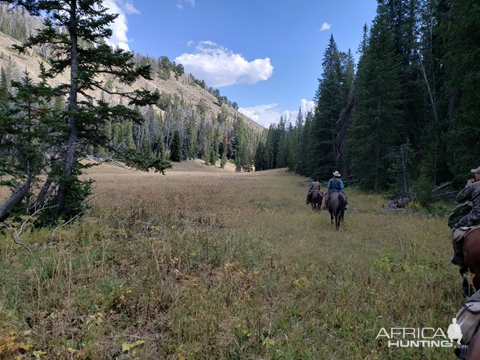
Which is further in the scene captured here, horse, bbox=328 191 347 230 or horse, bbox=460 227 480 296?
horse, bbox=328 191 347 230

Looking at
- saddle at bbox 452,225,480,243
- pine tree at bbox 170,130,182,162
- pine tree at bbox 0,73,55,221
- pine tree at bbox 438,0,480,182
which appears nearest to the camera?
saddle at bbox 452,225,480,243

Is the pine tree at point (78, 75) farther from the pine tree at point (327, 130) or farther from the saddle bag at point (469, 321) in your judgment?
the pine tree at point (327, 130)

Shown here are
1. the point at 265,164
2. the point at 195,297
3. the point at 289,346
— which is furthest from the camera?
the point at 265,164

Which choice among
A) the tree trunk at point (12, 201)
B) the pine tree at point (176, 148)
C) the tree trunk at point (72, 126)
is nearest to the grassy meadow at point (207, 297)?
the tree trunk at point (12, 201)

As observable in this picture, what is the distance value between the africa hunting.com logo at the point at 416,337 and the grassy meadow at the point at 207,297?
0.08 metres

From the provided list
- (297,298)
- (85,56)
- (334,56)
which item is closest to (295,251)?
(297,298)

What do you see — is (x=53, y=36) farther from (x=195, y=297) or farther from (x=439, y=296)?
(x=439, y=296)

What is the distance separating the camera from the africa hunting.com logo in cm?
298

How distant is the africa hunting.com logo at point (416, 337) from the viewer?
2.98 m

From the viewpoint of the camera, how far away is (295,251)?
6238 millimetres

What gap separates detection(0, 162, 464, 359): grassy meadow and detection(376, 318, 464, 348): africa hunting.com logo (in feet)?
0.28

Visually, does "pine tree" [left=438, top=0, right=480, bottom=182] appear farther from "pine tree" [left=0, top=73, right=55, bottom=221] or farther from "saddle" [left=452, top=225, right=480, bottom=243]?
"pine tree" [left=0, top=73, right=55, bottom=221]

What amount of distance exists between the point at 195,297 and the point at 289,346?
1.47 m

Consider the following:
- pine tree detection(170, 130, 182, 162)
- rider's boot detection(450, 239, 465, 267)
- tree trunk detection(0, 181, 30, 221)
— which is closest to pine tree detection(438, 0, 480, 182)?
rider's boot detection(450, 239, 465, 267)
